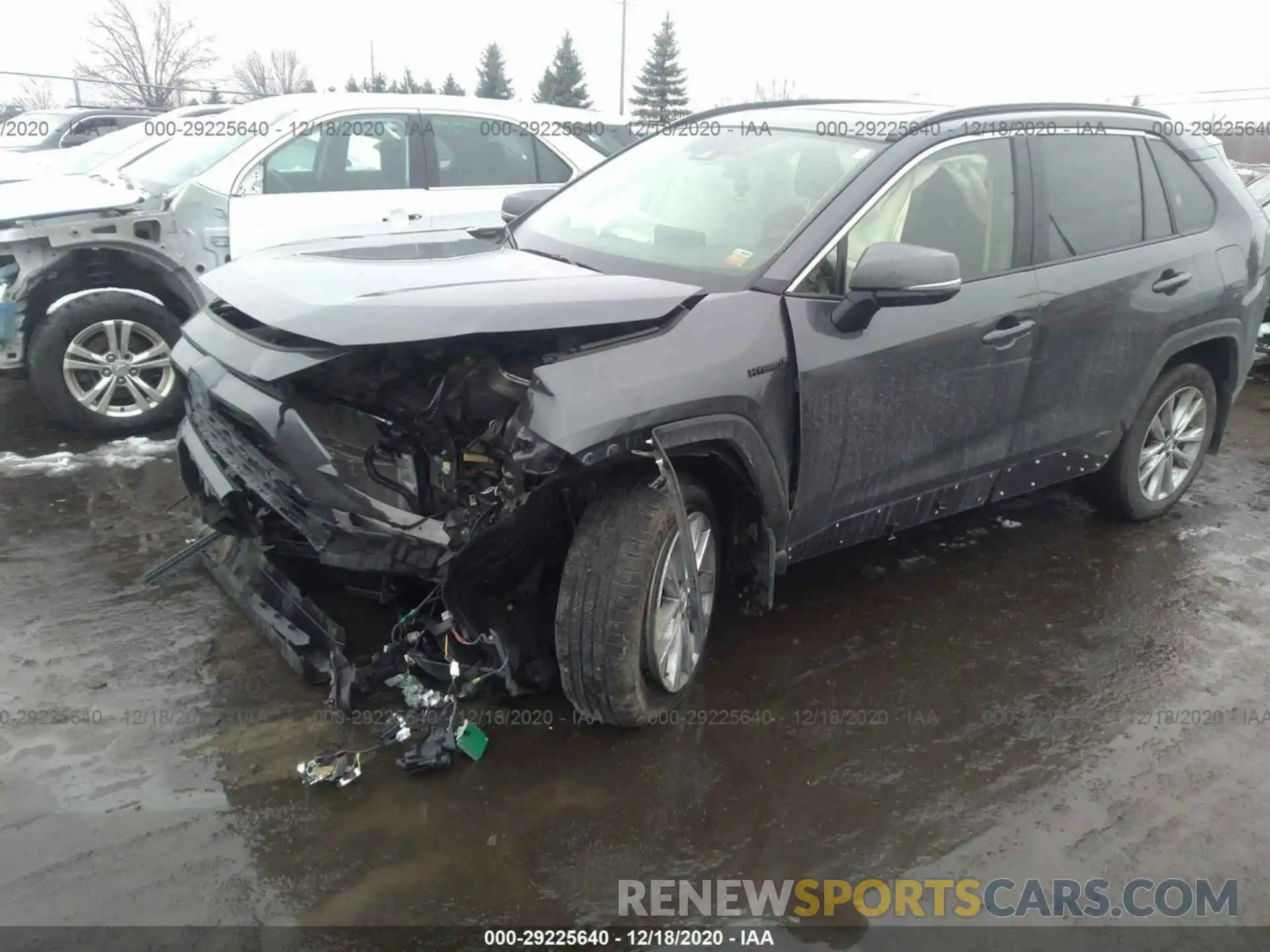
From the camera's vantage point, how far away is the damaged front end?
8.90 ft

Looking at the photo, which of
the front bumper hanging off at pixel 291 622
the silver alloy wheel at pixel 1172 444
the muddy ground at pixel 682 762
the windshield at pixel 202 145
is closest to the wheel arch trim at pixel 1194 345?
the silver alloy wheel at pixel 1172 444

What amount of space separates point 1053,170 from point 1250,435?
3775 mm

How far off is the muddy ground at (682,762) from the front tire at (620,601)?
0.72ft

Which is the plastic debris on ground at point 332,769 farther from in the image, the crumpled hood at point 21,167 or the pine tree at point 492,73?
the pine tree at point 492,73

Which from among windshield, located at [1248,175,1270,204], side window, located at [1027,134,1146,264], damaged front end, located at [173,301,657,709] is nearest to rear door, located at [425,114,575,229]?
damaged front end, located at [173,301,657,709]

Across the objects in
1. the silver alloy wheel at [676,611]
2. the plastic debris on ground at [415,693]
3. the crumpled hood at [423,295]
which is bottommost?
the plastic debris on ground at [415,693]

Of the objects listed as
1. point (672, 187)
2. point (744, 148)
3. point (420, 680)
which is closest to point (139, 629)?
point (420, 680)

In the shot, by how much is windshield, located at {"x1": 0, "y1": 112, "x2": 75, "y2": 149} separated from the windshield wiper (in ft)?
49.2

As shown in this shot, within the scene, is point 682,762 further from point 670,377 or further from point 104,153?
point 104,153

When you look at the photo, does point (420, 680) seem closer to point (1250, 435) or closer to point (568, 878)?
point (568, 878)

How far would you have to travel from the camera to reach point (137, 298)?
17.9 ft

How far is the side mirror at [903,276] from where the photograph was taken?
2.96 meters

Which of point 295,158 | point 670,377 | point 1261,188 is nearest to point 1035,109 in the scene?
point 670,377

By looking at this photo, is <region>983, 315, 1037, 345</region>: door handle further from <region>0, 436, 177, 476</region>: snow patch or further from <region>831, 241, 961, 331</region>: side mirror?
<region>0, 436, 177, 476</region>: snow patch
